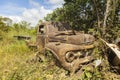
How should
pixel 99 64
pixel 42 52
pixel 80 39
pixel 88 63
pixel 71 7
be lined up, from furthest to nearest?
pixel 71 7
pixel 42 52
pixel 80 39
pixel 88 63
pixel 99 64

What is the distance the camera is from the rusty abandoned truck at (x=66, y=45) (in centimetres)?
740

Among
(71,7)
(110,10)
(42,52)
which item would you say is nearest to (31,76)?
(42,52)

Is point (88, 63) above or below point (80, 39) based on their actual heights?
below

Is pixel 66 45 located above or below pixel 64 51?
above

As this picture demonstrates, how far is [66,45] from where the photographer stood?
7.73 m

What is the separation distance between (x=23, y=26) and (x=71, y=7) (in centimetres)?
1162

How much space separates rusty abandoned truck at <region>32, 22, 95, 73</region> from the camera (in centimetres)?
740

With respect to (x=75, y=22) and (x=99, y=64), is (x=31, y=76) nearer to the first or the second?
(x=99, y=64)

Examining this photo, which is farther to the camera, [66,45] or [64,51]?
[66,45]

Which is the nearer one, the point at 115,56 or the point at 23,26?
the point at 115,56

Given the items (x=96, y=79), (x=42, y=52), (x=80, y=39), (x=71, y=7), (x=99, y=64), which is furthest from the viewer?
(x=71, y=7)

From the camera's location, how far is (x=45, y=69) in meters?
7.44

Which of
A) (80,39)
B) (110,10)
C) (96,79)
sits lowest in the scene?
(96,79)

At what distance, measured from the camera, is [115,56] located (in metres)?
7.78
